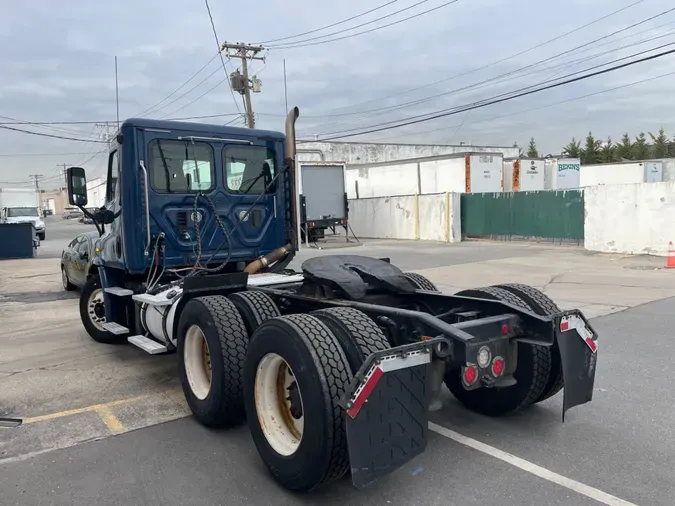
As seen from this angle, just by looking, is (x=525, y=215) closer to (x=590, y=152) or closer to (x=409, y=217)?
(x=409, y=217)

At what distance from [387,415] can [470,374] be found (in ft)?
2.31

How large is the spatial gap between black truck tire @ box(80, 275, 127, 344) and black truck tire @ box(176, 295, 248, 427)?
9.50ft

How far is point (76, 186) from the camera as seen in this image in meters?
6.21

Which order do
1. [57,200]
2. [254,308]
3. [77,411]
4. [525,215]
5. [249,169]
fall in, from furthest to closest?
1. [57,200]
2. [525,215]
3. [249,169]
4. [77,411]
5. [254,308]

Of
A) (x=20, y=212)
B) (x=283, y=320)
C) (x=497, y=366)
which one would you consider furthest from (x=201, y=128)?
(x=20, y=212)

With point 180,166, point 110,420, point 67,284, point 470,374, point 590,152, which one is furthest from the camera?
point 590,152

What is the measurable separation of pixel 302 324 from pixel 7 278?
14676mm

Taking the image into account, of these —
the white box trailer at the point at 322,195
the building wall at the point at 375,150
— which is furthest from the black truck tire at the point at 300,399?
the building wall at the point at 375,150

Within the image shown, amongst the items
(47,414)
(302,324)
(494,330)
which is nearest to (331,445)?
(302,324)

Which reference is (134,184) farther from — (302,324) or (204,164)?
(302,324)

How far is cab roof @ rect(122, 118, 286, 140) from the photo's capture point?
5781 mm

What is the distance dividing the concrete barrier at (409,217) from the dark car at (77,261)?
16.0 metres

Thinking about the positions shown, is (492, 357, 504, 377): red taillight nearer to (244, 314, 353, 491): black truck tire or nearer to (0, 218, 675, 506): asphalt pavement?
(0, 218, 675, 506): asphalt pavement

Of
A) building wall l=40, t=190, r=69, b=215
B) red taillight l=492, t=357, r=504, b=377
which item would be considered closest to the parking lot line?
red taillight l=492, t=357, r=504, b=377
